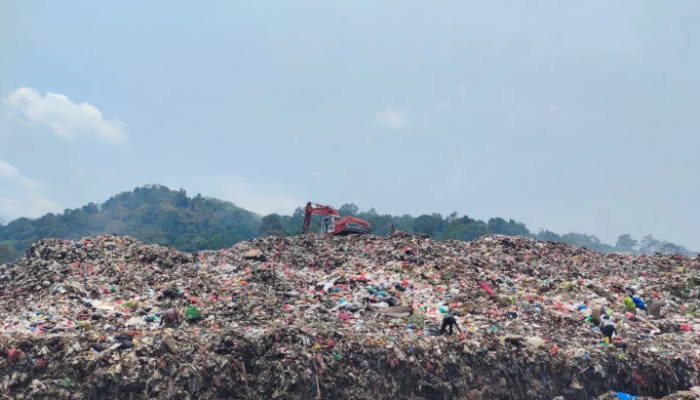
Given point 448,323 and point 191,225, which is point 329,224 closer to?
point 448,323

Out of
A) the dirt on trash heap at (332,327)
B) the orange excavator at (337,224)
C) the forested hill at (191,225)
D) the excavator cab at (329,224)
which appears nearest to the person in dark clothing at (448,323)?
the dirt on trash heap at (332,327)

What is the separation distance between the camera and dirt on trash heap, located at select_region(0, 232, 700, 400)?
634 cm

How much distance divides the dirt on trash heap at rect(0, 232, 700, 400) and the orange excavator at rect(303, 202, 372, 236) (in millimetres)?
3892

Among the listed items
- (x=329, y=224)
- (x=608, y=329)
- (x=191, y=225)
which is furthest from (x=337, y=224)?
(x=191, y=225)

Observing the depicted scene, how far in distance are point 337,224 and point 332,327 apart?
9.36 metres

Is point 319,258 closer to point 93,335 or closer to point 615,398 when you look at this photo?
point 93,335

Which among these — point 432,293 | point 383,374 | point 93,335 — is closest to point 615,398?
point 383,374

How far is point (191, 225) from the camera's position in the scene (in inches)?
2527

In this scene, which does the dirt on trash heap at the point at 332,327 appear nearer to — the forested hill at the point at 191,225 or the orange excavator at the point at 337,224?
the orange excavator at the point at 337,224

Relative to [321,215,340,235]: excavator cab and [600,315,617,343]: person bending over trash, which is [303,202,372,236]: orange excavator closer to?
[321,215,340,235]: excavator cab

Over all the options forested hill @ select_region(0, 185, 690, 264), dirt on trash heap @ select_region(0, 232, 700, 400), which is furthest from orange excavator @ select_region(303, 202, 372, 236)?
forested hill @ select_region(0, 185, 690, 264)

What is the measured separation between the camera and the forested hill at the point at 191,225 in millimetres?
49219

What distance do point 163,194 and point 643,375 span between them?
8187 cm

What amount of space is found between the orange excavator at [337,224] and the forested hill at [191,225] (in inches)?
946
